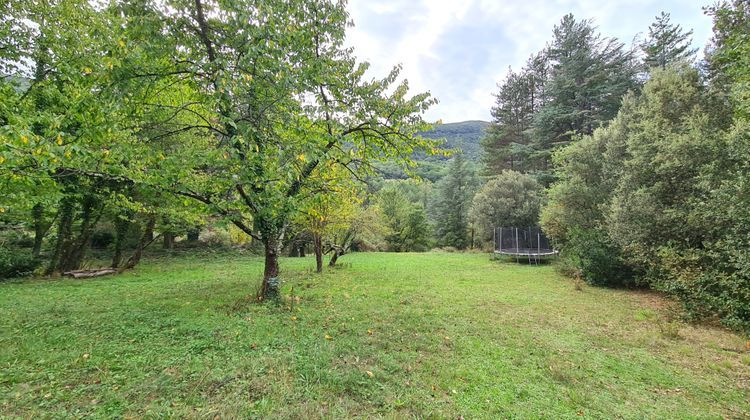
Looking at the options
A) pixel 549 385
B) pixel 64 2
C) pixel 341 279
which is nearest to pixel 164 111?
pixel 64 2

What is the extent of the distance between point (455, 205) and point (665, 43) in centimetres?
1562

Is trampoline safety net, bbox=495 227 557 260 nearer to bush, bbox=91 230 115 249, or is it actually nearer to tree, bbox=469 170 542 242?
tree, bbox=469 170 542 242

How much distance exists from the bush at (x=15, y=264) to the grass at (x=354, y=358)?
3.10 m

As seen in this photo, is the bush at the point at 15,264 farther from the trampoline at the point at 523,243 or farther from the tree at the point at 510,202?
the tree at the point at 510,202

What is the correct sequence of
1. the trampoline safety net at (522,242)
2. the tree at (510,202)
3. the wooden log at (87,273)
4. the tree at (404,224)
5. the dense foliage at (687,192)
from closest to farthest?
the dense foliage at (687,192) < the wooden log at (87,273) < the trampoline safety net at (522,242) < the tree at (510,202) < the tree at (404,224)

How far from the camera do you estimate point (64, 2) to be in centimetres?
682

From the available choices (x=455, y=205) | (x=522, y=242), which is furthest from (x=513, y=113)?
(x=522, y=242)

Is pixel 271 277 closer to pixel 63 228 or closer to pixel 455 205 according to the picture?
pixel 63 228

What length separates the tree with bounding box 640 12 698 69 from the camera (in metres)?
15.8

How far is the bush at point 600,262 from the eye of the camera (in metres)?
8.80

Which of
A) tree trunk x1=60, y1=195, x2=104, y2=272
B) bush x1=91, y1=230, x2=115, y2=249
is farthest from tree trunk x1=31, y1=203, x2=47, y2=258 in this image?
bush x1=91, y1=230, x2=115, y2=249

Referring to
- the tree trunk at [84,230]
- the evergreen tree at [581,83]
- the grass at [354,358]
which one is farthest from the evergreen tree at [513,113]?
the tree trunk at [84,230]

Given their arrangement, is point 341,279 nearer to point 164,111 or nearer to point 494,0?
point 164,111

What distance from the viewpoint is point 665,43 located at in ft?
53.9
